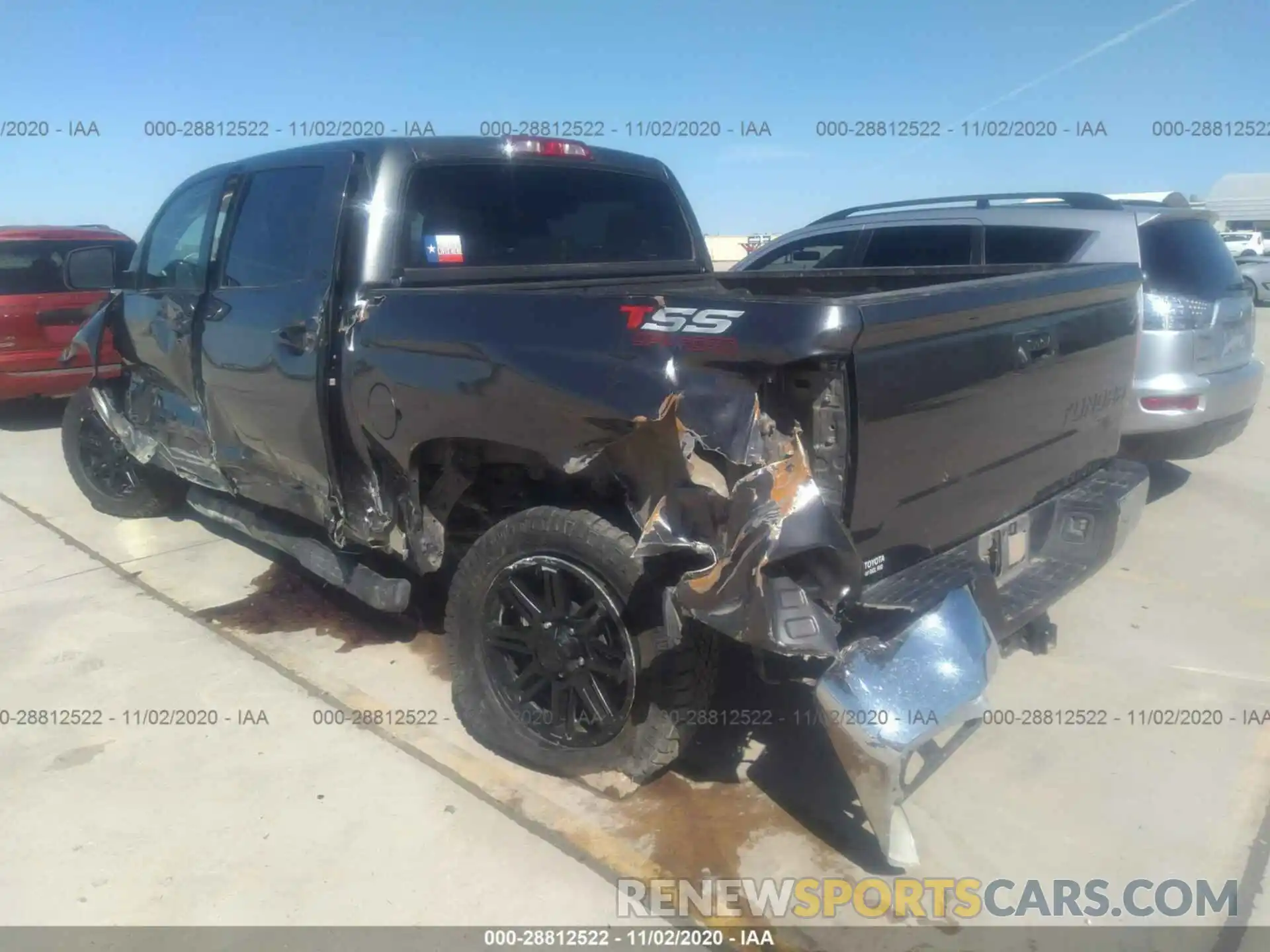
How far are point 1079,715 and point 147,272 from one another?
196 inches

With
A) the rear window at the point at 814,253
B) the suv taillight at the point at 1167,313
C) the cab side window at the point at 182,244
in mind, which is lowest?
the suv taillight at the point at 1167,313

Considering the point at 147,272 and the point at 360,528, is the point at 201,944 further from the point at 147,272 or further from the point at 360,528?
the point at 147,272

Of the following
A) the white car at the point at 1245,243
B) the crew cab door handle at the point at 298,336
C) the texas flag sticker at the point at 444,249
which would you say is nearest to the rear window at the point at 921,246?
the texas flag sticker at the point at 444,249

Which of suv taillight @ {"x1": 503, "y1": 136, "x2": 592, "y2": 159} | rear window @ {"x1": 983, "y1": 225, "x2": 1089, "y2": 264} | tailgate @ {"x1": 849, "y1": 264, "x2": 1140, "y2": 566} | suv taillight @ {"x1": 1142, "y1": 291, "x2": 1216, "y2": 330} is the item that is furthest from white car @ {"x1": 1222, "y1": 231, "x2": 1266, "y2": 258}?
suv taillight @ {"x1": 503, "y1": 136, "x2": 592, "y2": 159}

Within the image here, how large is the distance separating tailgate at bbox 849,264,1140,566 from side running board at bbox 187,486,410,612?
6.54 feet

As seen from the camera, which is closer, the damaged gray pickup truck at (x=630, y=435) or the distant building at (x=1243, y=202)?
the damaged gray pickup truck at (x=630, y=435)

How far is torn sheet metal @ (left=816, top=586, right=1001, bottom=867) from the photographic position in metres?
2.40

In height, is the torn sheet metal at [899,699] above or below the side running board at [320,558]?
above

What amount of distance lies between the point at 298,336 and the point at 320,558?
96cm

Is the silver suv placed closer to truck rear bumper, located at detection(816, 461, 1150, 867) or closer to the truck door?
truck rear bumper, located at detection(816, 461, 1150, 867)

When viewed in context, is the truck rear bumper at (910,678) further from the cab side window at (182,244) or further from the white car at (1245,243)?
the white car at (1245,243)

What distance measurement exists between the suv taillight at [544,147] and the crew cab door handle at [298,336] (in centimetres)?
107

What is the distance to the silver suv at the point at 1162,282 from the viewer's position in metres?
5.24

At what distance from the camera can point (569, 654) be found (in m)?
3.11
